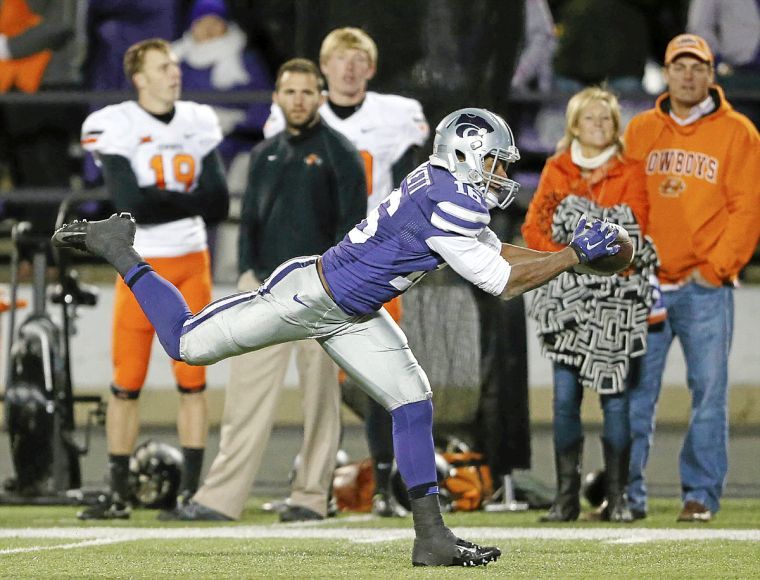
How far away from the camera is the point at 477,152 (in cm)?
694

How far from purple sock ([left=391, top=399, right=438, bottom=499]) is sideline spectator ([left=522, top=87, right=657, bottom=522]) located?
1.83 metres

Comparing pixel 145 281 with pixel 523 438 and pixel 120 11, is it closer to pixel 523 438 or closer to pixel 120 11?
pixel 523 438

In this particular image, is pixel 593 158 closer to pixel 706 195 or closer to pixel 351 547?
pixel 706 195

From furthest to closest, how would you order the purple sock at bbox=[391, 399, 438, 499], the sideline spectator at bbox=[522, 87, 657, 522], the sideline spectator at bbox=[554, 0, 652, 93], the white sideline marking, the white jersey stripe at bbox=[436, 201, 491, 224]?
the sideline spectator at bbox=[554, 0, 652, 93] → the sideline spectator at bbox=[522, 87, 657, 522] → the white sideline marking → the purple sock at bbox=[391, 399, 438, 499] → the white jersey stripe at bbox=[436, 201, 491, 224]

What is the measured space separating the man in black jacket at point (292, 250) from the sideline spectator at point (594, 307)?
3.03ft

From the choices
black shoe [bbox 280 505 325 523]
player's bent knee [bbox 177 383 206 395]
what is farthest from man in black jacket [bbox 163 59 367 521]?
player's bent knee [bbox 177 383 206 395]

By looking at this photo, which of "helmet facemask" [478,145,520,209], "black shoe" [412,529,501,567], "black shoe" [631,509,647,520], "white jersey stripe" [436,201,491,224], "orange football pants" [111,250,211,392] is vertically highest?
"helmet facemask" [478,145,520,209]

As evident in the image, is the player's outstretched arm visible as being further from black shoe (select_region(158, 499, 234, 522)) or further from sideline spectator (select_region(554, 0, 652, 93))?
sideline spectator (select_region(554, 0, 652, 93))

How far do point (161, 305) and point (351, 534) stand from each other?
140 centimetres

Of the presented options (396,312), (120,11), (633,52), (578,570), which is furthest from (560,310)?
(120,11)

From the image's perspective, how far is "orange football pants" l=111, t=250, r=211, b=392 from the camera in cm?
892

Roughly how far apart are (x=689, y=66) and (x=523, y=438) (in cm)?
206

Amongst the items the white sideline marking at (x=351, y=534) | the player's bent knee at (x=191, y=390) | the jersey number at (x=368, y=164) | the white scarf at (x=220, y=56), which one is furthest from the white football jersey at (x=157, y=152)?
the white scarf at (x=220, y=56)

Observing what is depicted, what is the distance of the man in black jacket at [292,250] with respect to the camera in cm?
880
